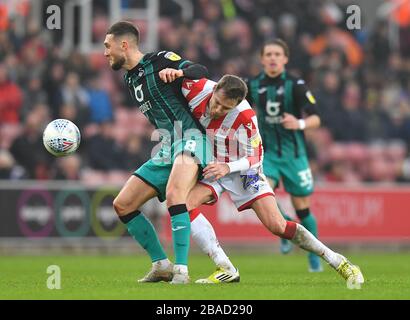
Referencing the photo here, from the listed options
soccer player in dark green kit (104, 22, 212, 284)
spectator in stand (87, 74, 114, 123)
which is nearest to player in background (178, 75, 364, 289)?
soccer player in dark green kit (104, 22, 212, 284)

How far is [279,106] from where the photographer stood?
12.6m

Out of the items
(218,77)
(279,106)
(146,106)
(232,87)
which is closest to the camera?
(232,87)

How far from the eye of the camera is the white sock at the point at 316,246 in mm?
9195

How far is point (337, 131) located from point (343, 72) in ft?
6.00

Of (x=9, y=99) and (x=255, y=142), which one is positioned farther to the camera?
(x=9, y=99)

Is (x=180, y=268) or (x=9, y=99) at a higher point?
(x=9, y=99)

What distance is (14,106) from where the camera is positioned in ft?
Answer: 59.4

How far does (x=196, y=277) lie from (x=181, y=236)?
1.79 m

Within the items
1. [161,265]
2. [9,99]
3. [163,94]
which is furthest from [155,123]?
[9,99]

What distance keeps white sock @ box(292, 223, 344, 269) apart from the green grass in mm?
245

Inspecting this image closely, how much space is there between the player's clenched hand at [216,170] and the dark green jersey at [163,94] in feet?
1.81

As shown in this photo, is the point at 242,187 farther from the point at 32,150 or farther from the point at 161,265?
the point at 32,150

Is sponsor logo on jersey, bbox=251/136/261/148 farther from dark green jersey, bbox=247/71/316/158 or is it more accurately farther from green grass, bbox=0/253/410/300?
dark green jersey, bbox=247/71/316/158

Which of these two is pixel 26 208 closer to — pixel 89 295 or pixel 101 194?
pixel 101 194
